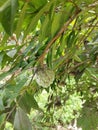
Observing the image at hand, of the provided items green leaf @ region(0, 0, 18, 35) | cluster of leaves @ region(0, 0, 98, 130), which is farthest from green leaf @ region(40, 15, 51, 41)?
green leaf @ region(0, 0, 18, 35)

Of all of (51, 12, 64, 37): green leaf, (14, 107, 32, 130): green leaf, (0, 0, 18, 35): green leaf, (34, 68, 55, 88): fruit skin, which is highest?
(0, 0, 18, 35): green leaf

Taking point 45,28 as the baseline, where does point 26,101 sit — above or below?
below

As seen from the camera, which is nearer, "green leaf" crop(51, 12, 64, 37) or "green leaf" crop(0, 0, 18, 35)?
"green leaf" crop(0, 0, 18, 35)

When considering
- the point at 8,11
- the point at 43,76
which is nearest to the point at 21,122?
the point at 43,76

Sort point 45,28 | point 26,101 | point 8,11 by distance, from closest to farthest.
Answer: point 8,11 < point 45,28 < point 26,101

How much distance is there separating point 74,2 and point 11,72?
0.18m

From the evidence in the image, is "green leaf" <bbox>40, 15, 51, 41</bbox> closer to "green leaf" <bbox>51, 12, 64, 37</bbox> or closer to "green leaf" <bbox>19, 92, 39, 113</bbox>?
"green leaf" <bbox>51, 12, 64, 37</bbox>

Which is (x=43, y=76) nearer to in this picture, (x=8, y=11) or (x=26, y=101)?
(x=26, y=101)

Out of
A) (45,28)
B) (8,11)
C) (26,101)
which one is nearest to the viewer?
(8,11)

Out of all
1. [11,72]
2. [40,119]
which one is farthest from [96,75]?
[40,119]

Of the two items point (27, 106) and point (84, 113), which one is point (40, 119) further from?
point (27, 106)

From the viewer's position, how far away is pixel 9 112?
573mm

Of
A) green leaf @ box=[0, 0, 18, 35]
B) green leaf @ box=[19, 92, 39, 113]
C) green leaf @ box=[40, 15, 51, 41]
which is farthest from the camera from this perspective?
green leaf @ box=[19, 92, 39, 113]

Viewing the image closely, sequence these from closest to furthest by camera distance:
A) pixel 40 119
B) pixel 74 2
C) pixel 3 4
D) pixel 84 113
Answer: pixel 3 4 < pixel 74 2 < pixel 84 113 < pixel 40 119
